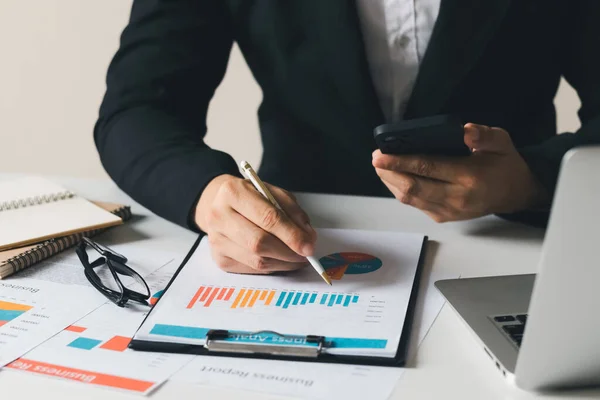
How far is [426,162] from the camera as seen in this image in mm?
857

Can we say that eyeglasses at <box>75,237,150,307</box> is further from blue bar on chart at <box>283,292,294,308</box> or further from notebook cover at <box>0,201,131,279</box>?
blue bar on chart at <box>283,292,294,308</box>

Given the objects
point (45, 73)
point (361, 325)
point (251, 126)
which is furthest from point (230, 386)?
point (45, 73)

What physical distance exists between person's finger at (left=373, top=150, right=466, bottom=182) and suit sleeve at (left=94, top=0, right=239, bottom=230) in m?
0.22

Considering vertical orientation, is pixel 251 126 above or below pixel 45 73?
below

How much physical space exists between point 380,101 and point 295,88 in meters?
0.15

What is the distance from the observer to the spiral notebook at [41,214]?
889mm

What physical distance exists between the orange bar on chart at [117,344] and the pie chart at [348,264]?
9.3 inches

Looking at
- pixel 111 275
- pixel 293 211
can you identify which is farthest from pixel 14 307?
pixel 293 211

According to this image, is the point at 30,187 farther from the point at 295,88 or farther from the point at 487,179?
the point at 487,179

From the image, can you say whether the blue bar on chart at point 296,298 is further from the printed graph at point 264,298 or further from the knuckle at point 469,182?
the knuckle at point 469,182

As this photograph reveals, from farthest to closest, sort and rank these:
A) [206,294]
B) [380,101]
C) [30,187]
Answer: [380,101], [30,187], [206,294]

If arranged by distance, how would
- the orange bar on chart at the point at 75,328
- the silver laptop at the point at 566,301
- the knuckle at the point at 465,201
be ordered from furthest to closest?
the knuckle at the point at 465,201, the orange bar on chart at the point at 75,328, the silver laptop at the point at 566,301

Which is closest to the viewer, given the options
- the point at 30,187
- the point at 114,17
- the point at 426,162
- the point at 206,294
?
the point at 206,294

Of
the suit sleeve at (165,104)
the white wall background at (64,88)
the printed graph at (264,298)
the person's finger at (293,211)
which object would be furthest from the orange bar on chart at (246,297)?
the white wall background at (64,88)
